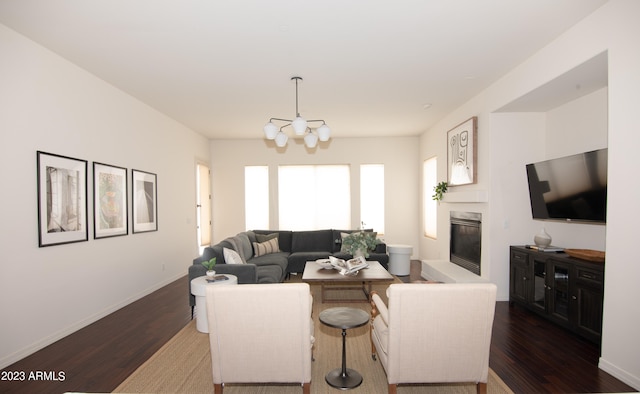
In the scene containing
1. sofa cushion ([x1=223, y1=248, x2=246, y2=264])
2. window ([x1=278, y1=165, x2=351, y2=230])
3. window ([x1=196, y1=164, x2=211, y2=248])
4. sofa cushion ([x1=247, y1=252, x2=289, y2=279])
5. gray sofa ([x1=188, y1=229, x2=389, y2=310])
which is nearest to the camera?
gray sofa ([x1=188, y1=229, x2=389, y2=310])

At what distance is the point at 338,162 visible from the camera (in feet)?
24.8

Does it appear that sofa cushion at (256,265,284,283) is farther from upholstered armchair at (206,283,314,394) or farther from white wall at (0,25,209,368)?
upholstered armchair at (206,283,314,394)

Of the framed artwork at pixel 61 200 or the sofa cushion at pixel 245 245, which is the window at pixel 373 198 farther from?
the framed artwork at pixel 61 200

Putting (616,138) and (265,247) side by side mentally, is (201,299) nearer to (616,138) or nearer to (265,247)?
(265,247)

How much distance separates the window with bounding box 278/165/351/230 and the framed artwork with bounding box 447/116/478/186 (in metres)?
2.67

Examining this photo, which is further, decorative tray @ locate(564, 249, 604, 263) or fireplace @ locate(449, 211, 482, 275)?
fireplace @ locate(449, 211, 482, 275)

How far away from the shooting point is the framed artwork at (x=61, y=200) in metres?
3.08

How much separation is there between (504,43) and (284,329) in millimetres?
3264

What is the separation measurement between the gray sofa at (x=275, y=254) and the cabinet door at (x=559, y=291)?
2.62m

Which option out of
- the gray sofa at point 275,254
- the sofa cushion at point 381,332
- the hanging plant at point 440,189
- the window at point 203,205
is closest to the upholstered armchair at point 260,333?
the sofa cushion at point 381,332

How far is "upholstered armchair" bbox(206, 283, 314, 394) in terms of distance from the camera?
6.64ft

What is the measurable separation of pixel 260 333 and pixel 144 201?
363 cm

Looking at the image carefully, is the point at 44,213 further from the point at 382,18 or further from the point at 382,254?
the point at 382,254

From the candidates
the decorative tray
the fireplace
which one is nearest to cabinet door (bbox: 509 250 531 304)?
the fireplace
